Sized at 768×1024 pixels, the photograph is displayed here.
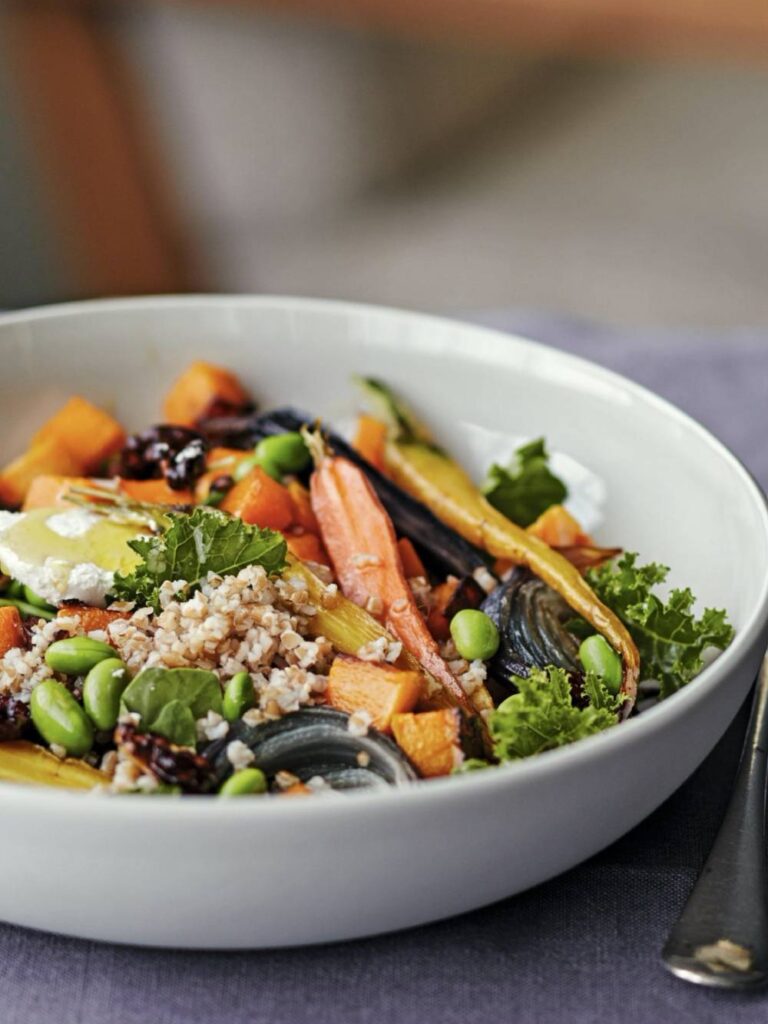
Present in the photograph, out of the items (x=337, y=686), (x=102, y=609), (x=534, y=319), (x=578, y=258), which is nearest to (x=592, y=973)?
(x=337, y=686)

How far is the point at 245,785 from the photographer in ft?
6.87

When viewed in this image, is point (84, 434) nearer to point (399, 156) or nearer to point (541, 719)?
point (541, 719)

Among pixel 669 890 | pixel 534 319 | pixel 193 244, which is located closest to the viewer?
pixel 669 890

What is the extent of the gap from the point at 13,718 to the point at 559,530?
5.23ft

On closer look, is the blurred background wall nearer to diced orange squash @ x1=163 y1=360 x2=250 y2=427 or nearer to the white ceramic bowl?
diced orange squash @ x1=163 y1=360 x2=250 y2=427

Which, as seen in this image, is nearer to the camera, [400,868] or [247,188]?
[400,868]

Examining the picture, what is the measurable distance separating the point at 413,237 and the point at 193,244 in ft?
6.17

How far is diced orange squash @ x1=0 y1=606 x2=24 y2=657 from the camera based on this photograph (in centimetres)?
263

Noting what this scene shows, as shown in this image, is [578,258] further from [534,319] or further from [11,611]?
[11,611]

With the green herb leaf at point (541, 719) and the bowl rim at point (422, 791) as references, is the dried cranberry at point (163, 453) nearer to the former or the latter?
the green herb leaf at point (541, 719)

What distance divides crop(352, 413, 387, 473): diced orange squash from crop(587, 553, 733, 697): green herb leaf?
858 mm

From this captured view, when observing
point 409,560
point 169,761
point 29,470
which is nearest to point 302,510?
point 409,560

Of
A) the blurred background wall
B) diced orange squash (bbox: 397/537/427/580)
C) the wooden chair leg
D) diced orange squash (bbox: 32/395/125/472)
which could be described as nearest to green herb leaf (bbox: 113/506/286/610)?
diced orange squash (bbox: 397/537/427/580)

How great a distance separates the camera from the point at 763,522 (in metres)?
2.76
